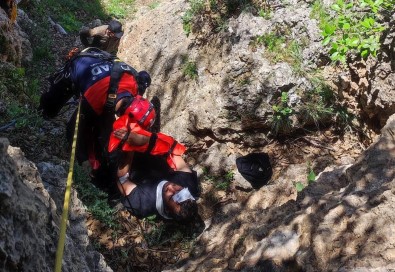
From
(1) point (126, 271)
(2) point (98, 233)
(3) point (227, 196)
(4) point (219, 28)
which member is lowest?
(3) point (227, 196)

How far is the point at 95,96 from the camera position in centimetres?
479

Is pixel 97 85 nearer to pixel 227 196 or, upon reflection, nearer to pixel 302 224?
pixel 227 196

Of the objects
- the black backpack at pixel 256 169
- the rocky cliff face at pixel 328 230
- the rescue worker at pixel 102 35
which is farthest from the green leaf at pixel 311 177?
the rescue worker at pixel 102 35

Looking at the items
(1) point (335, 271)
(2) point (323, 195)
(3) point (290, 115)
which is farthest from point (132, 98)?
(1) point (335, 271)

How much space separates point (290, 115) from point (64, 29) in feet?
17.0

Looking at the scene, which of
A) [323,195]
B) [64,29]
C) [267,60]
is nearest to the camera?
[323,195]

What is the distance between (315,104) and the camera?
15.6 feet

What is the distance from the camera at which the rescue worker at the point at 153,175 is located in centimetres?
452

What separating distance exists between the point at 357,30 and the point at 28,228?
148 inches

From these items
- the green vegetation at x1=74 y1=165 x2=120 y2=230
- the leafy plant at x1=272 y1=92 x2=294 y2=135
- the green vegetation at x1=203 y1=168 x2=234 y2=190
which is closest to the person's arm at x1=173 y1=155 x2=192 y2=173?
the green vegetation at x1=203 y1=168 x2=234 y2=190

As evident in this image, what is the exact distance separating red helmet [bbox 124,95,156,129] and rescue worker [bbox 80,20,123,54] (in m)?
2.63

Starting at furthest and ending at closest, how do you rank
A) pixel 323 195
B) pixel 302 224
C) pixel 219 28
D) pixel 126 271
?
pixel 219 28 < pixel 126 271 < pixel 323 195 < pixel 302 224

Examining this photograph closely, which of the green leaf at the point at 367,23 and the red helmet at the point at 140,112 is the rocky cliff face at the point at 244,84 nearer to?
the green leaf at the point at 367,23

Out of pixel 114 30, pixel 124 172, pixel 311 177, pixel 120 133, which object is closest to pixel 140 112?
pixel 120 133
